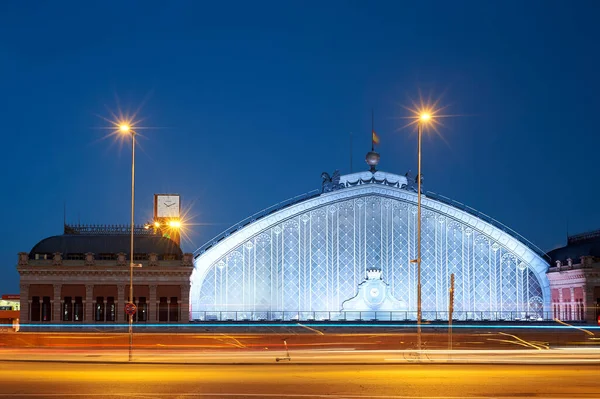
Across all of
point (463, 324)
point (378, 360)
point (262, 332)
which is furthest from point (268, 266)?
point (378, 360)

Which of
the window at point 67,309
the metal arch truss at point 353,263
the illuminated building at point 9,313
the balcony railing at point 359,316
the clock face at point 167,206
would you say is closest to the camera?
the window at point 67,309

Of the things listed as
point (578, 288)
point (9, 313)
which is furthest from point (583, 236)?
point (9, 313)

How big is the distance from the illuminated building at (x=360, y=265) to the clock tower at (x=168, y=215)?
10237 millimetres

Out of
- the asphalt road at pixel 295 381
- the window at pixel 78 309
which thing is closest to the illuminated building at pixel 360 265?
the window at pixel 78 309

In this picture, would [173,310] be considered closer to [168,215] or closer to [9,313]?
[168,215]

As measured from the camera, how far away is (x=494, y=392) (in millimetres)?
25766

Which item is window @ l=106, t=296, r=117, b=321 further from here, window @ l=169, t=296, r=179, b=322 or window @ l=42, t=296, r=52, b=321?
window @ l=42, t=296, r=52, b=321

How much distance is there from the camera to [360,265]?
236ft

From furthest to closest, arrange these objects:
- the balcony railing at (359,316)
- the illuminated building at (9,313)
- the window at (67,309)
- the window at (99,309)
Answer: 1. the illuminated building at (9,313)
2. the balcony railing at (359,316)
3. the window at (99,309)
4. the window at (67,309)

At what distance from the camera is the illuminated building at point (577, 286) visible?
6969 cm

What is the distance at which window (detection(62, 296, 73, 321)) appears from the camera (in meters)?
70.1

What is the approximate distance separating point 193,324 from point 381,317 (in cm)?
1660

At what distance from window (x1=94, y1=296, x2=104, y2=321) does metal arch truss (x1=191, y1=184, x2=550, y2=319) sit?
800cm

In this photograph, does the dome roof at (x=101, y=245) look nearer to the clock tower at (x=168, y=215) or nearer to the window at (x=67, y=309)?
the window at (x=67, y=309)
